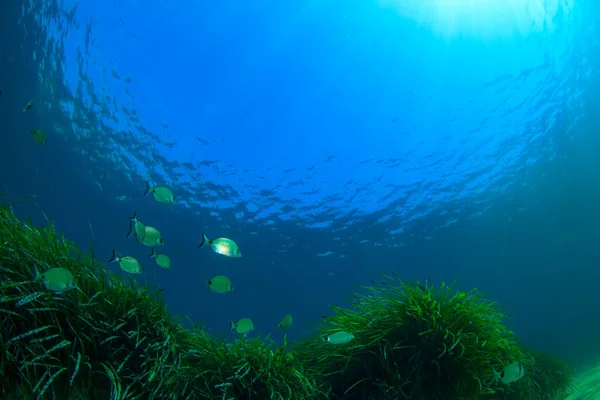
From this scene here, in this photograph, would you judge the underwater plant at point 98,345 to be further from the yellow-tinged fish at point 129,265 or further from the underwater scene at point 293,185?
the yellow-tinged fish at point 129,265

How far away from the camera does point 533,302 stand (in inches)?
2249

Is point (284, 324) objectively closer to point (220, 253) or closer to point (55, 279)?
point (220, 253)

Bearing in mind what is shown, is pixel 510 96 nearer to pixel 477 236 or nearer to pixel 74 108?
pixel 477 236

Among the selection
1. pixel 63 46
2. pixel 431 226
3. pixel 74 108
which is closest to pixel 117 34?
pixel 63 46

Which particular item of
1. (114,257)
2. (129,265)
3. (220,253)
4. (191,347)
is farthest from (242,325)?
(191,347)

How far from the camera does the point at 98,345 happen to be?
310 centimetres

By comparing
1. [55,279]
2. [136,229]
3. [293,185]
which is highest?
[293,185]

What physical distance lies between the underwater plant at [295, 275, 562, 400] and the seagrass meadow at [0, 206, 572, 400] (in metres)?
0.01

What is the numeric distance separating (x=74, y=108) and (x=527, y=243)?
50.5m

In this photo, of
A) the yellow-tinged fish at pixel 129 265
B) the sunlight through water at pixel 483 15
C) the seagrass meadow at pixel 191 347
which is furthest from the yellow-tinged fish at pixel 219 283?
the sunlight through water at pixel 483 15

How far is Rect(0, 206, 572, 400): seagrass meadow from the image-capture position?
2.73m

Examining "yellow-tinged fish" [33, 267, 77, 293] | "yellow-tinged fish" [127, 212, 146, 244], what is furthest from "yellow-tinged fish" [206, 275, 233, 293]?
"yellow-tinged fish" [33, 267, 77, 293]

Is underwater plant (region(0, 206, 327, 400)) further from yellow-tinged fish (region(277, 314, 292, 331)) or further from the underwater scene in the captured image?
yellow-tinged fish (region(277, 314, 292, 331))

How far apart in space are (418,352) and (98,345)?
3.59m
